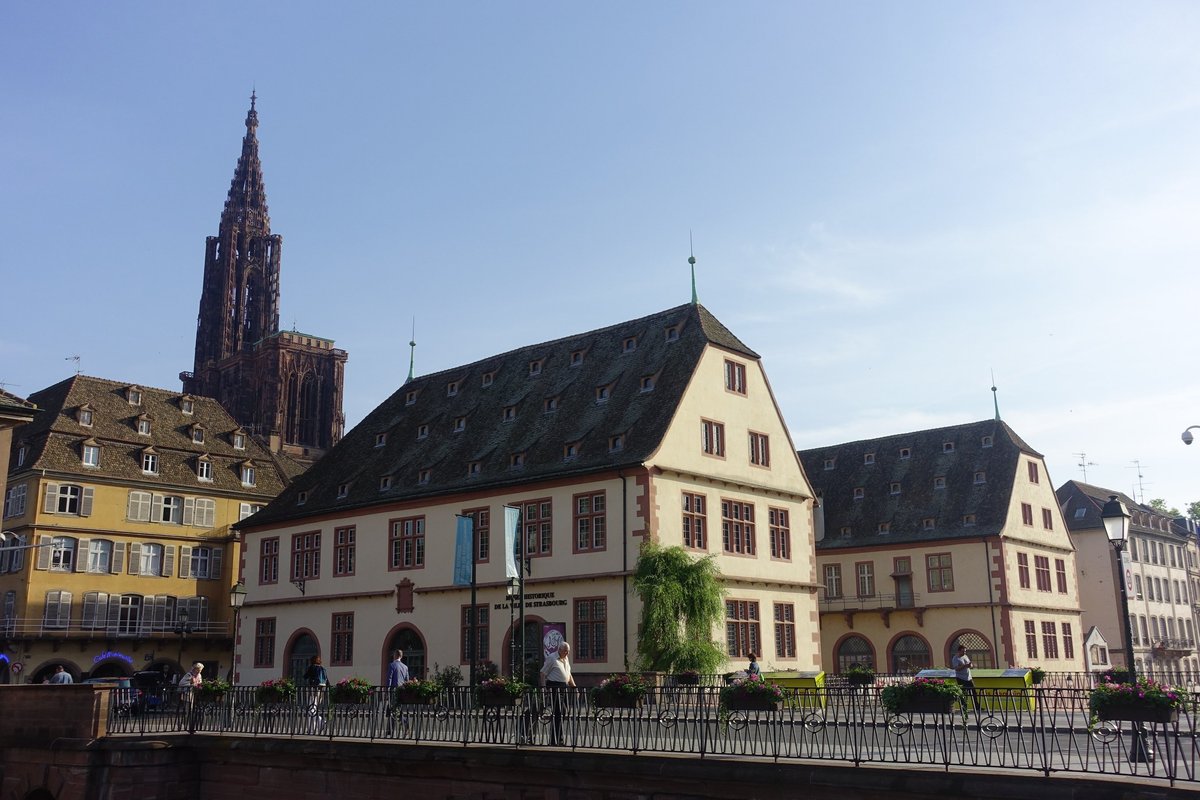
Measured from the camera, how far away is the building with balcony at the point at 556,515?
119ft

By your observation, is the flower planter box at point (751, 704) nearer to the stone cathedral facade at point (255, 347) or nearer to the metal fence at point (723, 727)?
the metal fence at point (723, 727)

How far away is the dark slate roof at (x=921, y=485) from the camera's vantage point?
53.1 m

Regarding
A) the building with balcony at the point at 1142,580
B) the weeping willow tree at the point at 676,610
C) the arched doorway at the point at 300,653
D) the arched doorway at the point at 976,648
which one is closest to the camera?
the weeping willow tree at the point at 676,610

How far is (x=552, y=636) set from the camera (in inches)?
1368

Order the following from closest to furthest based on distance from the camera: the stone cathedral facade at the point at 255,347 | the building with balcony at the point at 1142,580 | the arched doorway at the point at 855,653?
1. the arched doorway at the point at 855,653
2. the building with balcony at the point at 1142,580
3. the stone cathedral facade at the point at 255,347

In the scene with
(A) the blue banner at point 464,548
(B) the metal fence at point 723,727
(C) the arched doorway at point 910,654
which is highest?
(A) the blue banner at point 464,548

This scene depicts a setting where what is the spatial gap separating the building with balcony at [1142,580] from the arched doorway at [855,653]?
19.5 m

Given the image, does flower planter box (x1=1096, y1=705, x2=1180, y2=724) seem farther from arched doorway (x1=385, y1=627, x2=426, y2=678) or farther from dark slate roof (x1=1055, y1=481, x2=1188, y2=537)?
dark slate roof (x1=1055, y1=481, x2=1188, y2=537)

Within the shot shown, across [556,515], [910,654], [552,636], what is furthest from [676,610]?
[910,654]

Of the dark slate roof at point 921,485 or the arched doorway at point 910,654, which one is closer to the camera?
the arched doorway at point 910,654

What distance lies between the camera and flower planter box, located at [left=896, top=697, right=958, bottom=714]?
16203 mm

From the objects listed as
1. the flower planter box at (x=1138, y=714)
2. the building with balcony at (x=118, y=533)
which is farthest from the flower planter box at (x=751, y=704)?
the building with balcony at (x=118, y=533)

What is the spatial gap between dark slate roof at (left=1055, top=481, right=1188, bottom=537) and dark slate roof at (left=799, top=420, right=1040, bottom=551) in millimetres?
13852

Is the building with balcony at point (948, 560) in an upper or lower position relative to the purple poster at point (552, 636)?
upper
